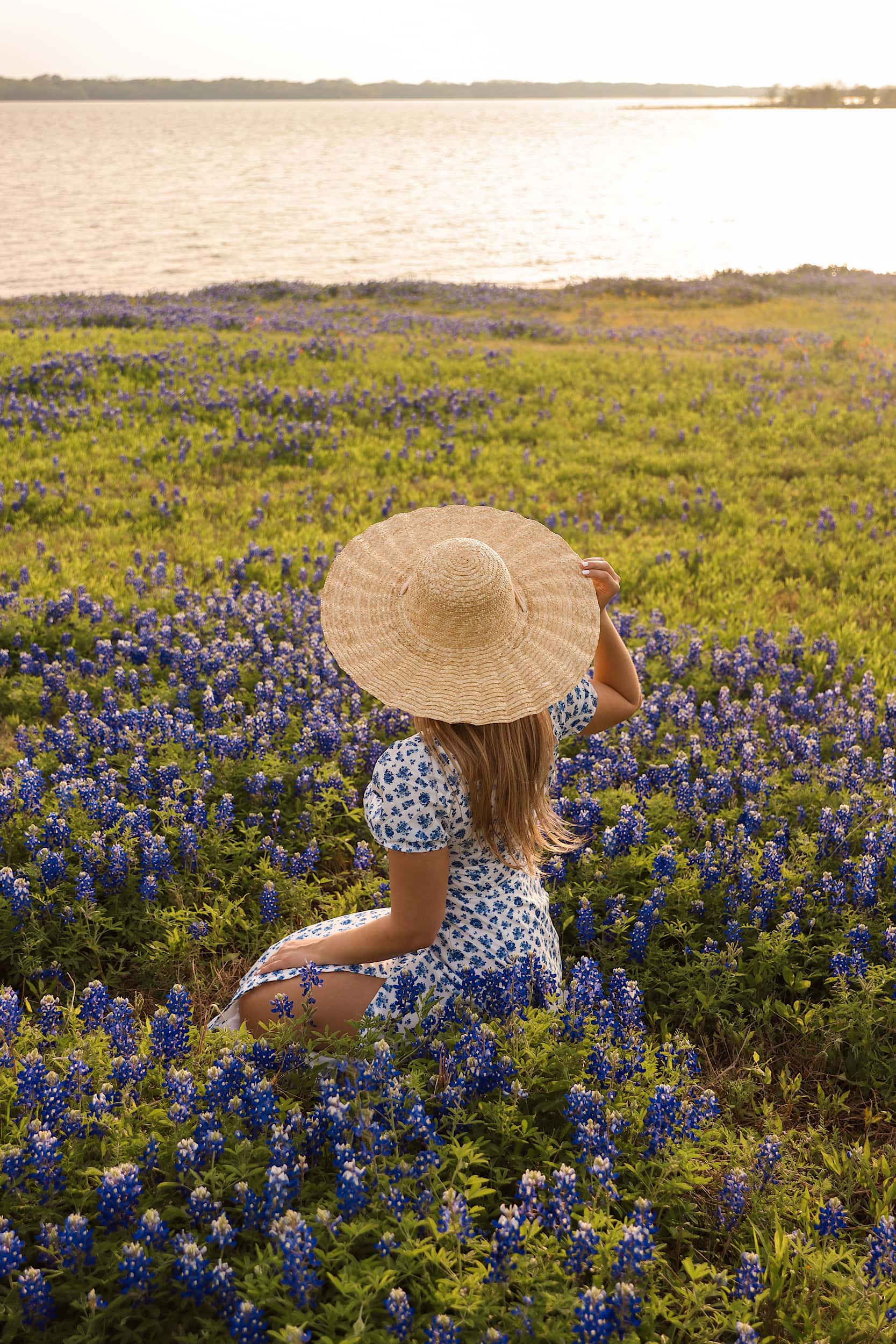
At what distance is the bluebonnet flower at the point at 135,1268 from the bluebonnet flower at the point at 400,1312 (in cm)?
63

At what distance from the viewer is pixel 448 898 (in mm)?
3568

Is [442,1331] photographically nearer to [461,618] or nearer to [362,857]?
[461,618]

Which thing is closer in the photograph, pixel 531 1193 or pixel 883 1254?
pixel 531 1193

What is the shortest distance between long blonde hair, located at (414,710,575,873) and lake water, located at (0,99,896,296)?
29.9 metres

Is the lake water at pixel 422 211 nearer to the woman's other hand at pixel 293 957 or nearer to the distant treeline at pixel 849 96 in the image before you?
the woman's other hand at pixel 293 957

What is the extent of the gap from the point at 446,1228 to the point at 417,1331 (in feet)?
0.77

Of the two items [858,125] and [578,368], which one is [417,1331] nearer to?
[578,368]

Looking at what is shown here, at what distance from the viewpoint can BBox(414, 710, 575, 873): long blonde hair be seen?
3213 millimetres

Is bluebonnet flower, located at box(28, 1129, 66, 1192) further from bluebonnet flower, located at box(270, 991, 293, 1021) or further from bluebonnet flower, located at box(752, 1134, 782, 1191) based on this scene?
bluebonnet flower, located at box(752, 1134, 782, 1191)

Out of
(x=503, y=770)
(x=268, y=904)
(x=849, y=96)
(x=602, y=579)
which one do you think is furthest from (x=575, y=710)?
(x=849, y=96)

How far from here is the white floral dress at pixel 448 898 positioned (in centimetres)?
311

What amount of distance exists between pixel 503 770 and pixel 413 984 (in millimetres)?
828

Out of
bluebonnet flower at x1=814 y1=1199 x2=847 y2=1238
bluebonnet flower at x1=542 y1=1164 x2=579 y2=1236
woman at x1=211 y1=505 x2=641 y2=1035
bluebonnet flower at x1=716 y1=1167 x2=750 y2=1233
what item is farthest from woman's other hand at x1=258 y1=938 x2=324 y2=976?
bluebonnet flower at x1=814 y1=1199 x2=847 y2=1238

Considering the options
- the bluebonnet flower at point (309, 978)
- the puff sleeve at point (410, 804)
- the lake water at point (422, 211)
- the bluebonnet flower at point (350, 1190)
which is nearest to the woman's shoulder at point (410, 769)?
the puff sleeve at point (410, 804)
